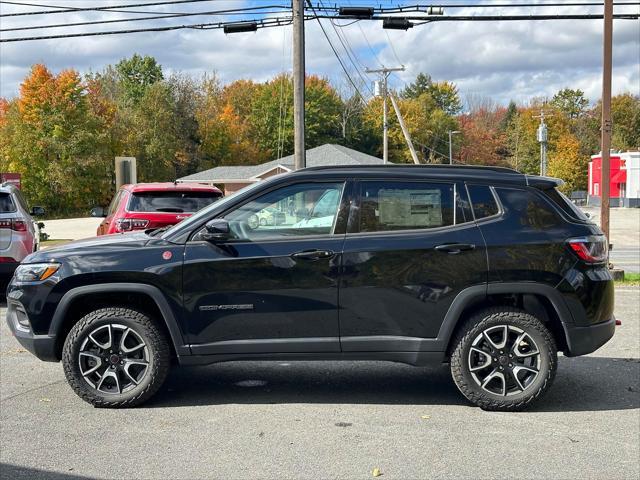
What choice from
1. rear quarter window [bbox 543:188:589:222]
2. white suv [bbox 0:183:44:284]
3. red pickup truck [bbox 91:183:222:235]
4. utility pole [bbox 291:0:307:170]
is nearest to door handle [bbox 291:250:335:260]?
rear quarter window [bbox 543:188:589:222]

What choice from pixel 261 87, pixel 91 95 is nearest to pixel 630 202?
pixel 261 87

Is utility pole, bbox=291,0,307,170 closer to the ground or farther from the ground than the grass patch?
farther from the ground

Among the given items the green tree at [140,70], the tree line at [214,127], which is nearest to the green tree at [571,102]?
the tree line at [214,127]

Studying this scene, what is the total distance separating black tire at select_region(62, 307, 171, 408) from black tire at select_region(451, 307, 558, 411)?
2245 millimetres

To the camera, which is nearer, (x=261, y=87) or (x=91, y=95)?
(x=91, y=95)

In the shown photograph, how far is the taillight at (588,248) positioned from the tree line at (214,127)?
58.8 metres

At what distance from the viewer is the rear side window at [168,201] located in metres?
9.92

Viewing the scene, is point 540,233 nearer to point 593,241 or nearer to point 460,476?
point 593,241

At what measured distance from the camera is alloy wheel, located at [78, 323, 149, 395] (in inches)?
213

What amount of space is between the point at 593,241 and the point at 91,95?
72078mm

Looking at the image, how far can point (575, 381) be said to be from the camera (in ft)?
20.7

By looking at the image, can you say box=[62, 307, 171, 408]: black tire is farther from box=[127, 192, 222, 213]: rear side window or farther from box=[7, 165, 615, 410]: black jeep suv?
box=[127, 192, 222, 213]: rear side window

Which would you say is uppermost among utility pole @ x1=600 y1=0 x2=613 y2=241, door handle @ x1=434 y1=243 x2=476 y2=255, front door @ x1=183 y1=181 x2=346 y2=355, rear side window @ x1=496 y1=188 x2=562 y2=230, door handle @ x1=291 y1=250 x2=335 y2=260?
utility pole @ x1=600 y1=0 x2=613 y2=241

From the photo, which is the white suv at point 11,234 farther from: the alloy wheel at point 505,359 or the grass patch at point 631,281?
the grass patch at point 631,281
